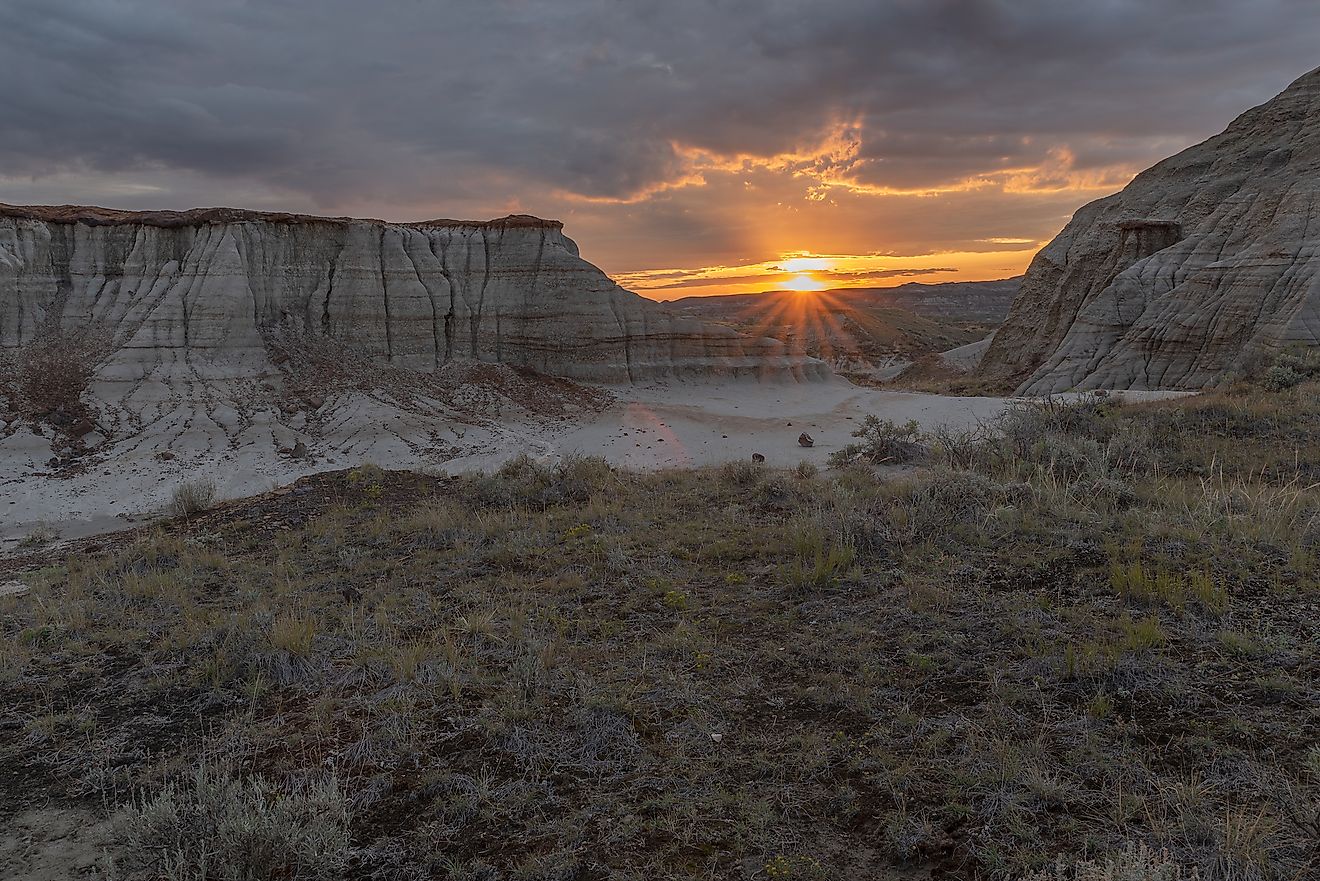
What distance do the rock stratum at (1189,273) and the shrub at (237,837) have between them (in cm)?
2284

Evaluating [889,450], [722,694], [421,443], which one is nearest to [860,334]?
[421,443]

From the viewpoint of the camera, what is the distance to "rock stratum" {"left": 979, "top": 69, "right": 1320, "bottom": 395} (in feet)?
76.7

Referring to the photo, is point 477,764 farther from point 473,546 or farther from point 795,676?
point 473,546

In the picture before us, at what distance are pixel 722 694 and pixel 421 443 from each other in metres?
15.9

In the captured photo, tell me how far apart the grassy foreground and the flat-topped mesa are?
14.9m

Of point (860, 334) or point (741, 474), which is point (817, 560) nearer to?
point (741, 474)

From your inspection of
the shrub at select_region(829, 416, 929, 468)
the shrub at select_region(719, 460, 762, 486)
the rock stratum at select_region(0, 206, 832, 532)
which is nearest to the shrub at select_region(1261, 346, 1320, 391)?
the shrub at select_region(829, 416, 929, 468)

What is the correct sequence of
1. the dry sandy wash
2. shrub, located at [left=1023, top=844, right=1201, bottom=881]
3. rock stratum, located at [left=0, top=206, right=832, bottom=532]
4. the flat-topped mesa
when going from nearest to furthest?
shrub, located at [left=1023, top=844, right=1201, bottom=881] → the dry sandy wash → rock stratum, located at [left=0, top=206, right=832, bottom=532] → the flat-topped mesa

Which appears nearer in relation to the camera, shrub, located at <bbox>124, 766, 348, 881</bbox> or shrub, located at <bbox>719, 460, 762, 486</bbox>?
shrub, located at <bbox>124, 766, 348, 881</bbox>

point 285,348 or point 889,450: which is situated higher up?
point 285,348

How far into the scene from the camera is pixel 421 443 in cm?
1888

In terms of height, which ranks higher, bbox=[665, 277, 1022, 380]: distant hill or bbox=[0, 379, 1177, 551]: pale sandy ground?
bbox=[665, 277, 1022, 380]: distant hill

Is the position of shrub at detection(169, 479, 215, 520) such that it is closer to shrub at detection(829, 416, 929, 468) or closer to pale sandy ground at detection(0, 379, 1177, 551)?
pale sandy ground at detection(0, 379, 1177, 551)

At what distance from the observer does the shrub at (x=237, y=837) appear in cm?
318
